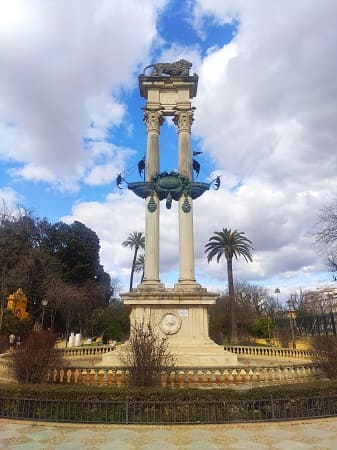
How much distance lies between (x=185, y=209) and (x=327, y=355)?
10697 mm

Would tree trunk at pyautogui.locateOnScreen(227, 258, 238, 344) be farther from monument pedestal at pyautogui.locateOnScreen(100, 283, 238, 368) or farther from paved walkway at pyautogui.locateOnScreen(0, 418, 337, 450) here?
paved walkway at pyautogui.locateOnScreen(0, 418, 337, 450)

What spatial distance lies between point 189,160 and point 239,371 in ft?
44.2

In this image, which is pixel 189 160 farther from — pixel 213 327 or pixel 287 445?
pixel 213 327

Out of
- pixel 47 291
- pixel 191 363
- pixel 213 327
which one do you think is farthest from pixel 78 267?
pixel 191 363

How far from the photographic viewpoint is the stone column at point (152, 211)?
68.6ft

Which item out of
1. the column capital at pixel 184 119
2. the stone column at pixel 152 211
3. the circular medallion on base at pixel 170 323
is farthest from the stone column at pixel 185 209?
the circular medallion on base at pixel 170 323

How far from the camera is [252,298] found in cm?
7669

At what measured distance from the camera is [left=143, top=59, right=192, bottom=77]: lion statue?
24.6m

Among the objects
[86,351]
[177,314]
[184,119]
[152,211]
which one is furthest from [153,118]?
[86,351]

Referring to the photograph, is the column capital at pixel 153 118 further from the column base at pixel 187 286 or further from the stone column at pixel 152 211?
the column base at pixel 187 286

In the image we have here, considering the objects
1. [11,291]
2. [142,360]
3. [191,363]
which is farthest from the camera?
[11,291]

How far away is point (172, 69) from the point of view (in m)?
24.8

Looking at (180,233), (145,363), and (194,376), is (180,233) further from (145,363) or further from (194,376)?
(145,363)

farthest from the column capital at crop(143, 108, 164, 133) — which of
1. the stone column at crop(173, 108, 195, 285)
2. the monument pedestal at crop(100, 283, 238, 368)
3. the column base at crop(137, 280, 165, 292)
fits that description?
the monument pedestal at crop(100, 283, 238, 368)
